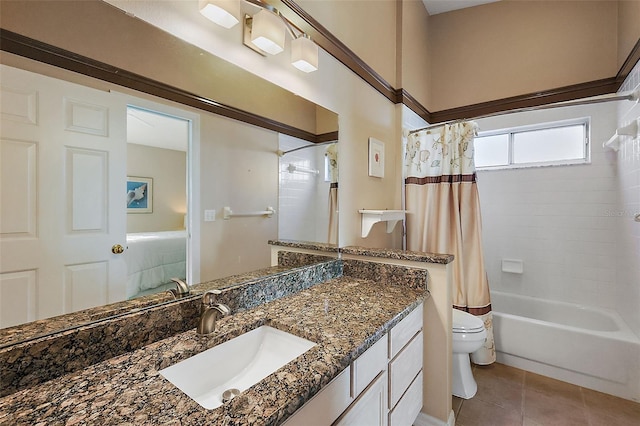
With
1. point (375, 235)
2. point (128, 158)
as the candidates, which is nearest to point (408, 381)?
point (375, 235)

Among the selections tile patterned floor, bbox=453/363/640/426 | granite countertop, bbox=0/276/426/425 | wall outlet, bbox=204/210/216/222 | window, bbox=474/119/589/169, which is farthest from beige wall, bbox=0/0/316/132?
window, bbox=474/119/589/169

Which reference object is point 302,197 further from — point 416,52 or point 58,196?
point 416,52

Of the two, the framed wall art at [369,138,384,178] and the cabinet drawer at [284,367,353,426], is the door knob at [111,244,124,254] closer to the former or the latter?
the cabinet drawer at [284,367,353,426]

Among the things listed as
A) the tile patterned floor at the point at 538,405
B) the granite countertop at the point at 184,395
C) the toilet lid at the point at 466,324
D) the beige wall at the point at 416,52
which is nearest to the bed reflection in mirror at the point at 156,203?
the granite countertop at the point at 184,395

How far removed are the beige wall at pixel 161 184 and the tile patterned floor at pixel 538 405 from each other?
1955 mm

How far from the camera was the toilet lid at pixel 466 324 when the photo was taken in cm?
192

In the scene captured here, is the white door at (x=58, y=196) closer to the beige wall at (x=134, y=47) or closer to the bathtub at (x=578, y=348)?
the beige wall at (x=134, y=47)

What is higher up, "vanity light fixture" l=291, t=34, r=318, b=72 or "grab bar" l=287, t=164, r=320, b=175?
"vanity light fixture" l=291, t=34, r=318, b=72

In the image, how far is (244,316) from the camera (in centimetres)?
114

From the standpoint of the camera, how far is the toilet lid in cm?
192

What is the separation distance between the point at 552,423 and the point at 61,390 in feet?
7.80

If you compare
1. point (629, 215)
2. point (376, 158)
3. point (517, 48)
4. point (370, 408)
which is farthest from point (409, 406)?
point (517, 48)

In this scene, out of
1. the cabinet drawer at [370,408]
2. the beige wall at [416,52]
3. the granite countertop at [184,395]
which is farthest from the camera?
the beige wall at [416,52]

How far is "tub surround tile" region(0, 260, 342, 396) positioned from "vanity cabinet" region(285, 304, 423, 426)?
51 cm
